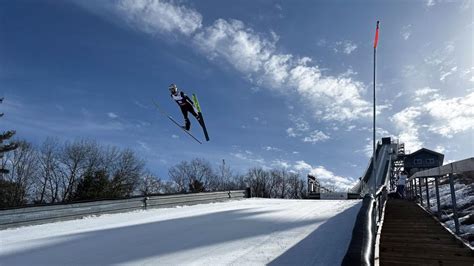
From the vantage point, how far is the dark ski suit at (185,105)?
49.9 feet

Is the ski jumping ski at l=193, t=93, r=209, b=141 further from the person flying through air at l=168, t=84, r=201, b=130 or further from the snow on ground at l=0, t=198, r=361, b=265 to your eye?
the snow on ground at l=0, t=198, r=361, b=265

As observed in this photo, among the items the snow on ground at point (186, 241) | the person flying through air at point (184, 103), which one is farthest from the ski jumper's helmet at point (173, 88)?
the snow on ground at point (186, 241)

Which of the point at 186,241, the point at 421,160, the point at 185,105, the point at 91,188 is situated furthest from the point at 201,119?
the point at 421,160

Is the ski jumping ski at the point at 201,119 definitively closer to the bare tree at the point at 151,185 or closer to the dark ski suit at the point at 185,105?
the dark ski suit at the point at 185,105

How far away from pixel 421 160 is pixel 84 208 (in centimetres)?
6056

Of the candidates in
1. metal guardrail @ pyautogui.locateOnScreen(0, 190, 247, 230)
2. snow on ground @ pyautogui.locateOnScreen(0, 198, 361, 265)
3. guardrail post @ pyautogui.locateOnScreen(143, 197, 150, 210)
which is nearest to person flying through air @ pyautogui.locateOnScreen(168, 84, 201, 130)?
metal guardrail @ pyautogui.locateOnScreen(0, 190, 247, 230)

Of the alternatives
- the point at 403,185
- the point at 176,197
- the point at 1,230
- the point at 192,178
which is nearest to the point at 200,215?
the point at 176,197

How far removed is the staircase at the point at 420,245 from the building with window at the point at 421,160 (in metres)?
53.0

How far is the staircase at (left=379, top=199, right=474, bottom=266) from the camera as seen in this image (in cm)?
627

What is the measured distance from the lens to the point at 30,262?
5668 millimetres

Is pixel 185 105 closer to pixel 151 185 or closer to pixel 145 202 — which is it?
pixel 145 202

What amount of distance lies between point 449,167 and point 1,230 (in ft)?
36.6

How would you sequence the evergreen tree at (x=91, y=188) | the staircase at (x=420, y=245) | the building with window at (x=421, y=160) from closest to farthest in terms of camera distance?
the staircase at (x=420, y=245) → the evergreen tree at (x=91, y=188) → the building with window at (x=421, y=160)

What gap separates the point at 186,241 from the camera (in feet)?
22.4
